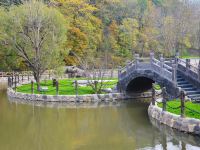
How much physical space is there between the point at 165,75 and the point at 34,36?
13.6 m

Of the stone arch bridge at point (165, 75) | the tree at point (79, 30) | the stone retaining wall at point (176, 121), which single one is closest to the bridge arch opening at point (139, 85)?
the stone arch bridge at point (165, 75)

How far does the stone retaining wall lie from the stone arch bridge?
292 cm

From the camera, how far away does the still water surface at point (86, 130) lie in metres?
15.4

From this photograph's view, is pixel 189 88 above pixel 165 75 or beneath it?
beneath

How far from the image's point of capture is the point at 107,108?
80.1ft

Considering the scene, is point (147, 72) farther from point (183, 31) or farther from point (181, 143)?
point (183, 31)

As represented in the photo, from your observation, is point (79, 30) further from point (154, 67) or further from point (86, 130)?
point (86, 130)

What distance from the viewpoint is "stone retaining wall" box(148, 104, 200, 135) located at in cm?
1629

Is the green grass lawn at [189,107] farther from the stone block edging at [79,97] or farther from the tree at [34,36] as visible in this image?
the tree at [34,36]

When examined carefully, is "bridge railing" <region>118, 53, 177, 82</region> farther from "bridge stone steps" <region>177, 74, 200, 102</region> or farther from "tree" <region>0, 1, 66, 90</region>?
"tree" <region>0, 1, 66, 90</region>

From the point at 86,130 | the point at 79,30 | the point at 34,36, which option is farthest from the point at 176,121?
the point at 79,30

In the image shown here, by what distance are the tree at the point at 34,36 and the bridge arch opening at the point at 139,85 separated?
8.40 m

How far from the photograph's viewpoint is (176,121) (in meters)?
17.5

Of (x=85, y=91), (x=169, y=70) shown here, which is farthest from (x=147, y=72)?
(x=85, y=91)
